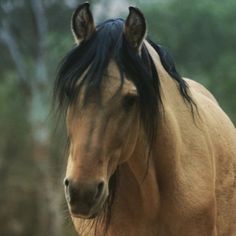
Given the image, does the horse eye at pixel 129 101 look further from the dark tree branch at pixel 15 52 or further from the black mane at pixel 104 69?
the dark tree branch at pixel 15 52

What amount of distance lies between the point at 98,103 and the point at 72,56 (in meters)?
0.41

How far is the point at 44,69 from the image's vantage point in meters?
19.6

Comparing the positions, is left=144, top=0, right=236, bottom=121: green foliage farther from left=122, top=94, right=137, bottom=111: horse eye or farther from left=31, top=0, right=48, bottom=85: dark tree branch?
left=122, top=94, right=137, bottom=111: horse eye

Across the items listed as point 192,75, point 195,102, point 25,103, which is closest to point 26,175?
point 25,103

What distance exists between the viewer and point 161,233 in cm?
462

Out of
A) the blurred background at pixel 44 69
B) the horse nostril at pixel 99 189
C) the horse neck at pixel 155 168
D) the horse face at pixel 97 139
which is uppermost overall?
the horse face at pixel 97 139

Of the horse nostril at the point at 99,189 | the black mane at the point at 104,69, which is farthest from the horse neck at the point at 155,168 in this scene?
the horse nostril at the point at 99,189

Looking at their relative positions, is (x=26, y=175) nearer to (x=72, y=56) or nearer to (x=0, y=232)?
(x=0, y=232)

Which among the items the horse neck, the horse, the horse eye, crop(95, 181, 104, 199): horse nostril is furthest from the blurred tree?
crop(95, 181, 104, 199): horse nostril

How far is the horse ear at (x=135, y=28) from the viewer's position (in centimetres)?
420

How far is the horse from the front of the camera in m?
3.92

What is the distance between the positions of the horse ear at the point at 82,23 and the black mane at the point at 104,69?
1.5 inches

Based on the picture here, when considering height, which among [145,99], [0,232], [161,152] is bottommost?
[0,232]

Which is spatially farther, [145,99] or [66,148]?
[66,148]
